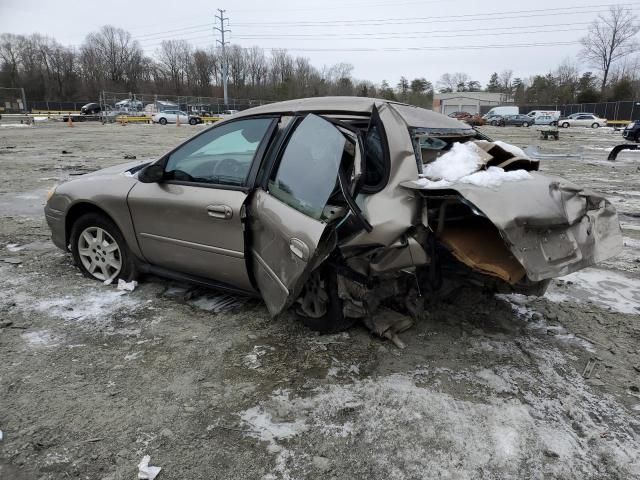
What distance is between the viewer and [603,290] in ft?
14.3

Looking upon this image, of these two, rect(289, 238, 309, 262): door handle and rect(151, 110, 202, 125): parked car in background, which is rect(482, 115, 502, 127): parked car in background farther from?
rect(289, 238, 309, 262): door handle

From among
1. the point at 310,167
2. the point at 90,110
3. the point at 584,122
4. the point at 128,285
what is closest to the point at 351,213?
the point at 310,167

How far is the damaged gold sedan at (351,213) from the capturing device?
110 inches

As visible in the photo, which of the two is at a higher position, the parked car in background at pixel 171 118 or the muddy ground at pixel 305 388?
the parked car in background at pixel 171 118

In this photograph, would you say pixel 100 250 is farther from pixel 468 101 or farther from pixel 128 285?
pixel 468 101

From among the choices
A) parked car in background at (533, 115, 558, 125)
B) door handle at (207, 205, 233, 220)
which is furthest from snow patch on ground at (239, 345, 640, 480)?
parked car in background at (533, 115, 558, 125)

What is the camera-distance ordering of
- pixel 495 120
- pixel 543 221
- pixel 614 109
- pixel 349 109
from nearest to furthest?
pixel 543 221 → pixel 349 109 → pixel 495 120 → pixel 614 109

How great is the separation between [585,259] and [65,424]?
3224mm

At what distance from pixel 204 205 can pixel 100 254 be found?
4.92 ft

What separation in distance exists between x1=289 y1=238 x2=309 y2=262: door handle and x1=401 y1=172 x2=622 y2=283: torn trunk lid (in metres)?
0.73

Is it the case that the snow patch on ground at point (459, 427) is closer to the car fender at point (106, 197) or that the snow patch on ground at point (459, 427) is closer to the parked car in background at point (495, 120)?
the car fender at point (106, 197)

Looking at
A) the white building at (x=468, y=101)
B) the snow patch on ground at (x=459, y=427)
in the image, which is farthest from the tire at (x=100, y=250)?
the white building at (x=468, y=101)

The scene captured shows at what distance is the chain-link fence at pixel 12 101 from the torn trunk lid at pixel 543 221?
50302 mm

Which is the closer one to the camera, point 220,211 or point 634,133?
point 220,211
